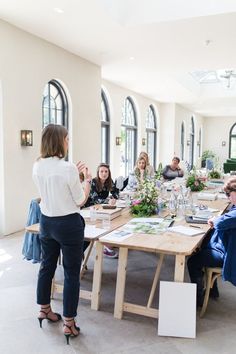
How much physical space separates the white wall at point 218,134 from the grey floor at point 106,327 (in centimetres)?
1558

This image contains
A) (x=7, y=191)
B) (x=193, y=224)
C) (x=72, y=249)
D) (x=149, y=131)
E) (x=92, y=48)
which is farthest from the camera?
(x=149, y=131)

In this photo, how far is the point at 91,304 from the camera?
278cm

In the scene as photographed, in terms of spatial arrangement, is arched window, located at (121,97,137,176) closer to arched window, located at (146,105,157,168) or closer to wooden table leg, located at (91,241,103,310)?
arched window, located at (146,105,157,168)

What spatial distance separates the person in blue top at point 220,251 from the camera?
2.44 meters

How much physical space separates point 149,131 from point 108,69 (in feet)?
15.9

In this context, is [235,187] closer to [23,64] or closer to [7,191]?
[7,191]

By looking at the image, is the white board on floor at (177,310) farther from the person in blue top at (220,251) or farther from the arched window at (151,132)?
the arched window at (151,132)

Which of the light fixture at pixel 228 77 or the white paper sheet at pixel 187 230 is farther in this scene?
the light fixture at pixel 228 77

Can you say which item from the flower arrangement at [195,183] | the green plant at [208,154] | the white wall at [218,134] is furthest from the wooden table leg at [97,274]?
the white wall at [218,134]

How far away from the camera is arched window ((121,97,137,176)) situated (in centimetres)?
973

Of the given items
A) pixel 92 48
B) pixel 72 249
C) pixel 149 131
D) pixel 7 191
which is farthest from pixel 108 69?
pixel 72 249

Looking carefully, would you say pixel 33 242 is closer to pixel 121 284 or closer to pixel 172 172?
pixel 121 284

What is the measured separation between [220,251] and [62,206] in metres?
1.32

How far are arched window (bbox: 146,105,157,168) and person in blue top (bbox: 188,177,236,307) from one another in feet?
29.2
